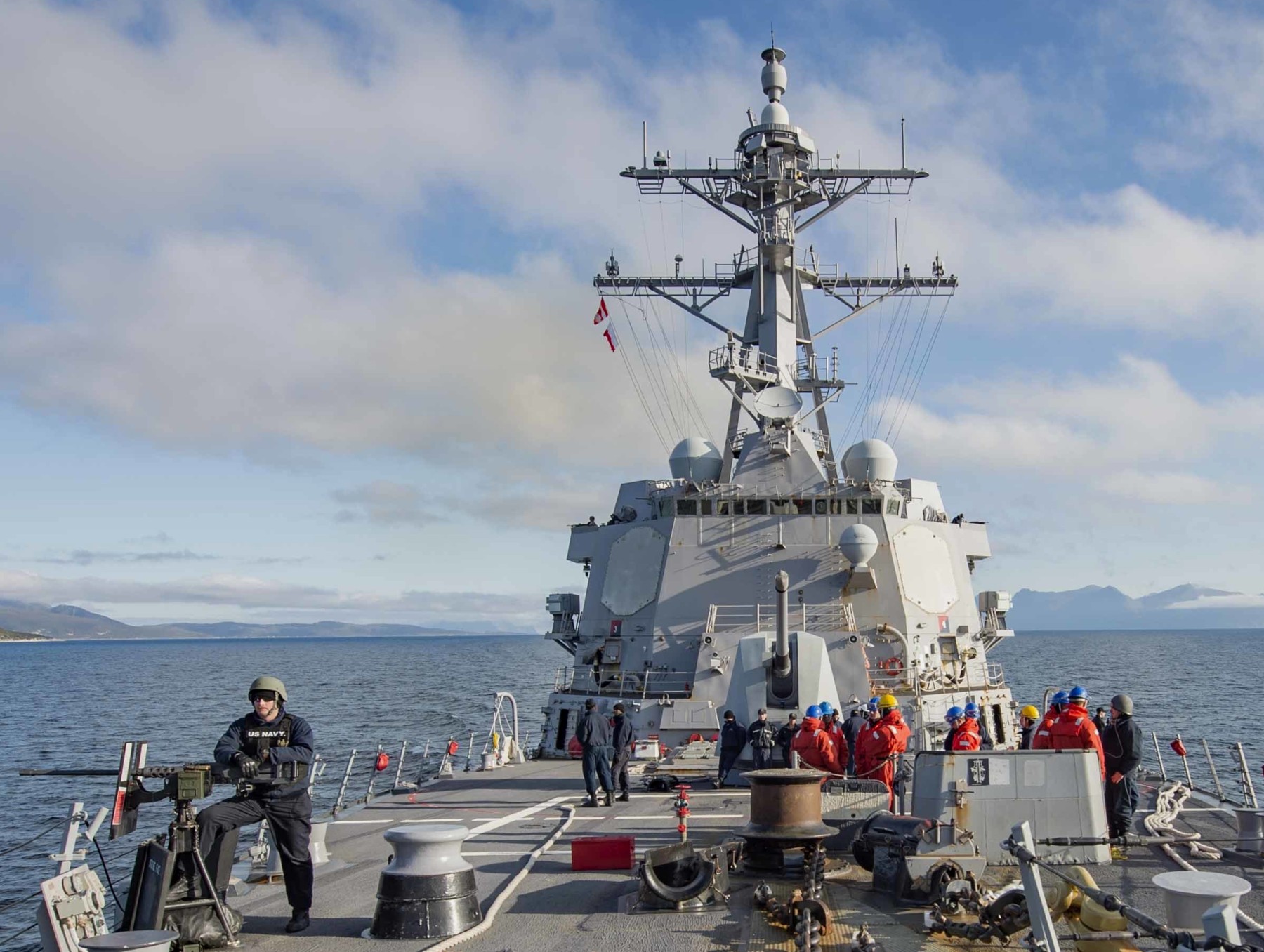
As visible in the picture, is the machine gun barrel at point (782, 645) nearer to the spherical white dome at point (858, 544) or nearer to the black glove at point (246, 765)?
the spherical white dome at point (858, 544)

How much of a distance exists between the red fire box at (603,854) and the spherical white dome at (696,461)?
517 inches

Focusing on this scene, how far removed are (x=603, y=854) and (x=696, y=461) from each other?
13.5 meters

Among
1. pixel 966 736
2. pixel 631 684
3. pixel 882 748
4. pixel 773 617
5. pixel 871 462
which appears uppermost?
pixel 871 462

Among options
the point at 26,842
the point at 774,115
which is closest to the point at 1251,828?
the point at 26,842

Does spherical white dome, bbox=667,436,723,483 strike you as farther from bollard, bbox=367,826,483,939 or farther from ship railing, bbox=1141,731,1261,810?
bollard, bbox=367,826,483,939

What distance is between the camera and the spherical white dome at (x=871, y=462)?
20562 mm

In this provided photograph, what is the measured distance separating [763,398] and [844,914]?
47.3 ft

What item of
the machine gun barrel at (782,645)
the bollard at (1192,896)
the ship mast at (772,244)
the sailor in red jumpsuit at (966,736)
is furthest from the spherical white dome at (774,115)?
the bollard at (1192,896)

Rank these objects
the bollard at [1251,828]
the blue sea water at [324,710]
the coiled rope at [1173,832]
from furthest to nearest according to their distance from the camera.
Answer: the blue sea water at [324,710]
the bollard at [1251,828]
the coiled rope at [1173,832]

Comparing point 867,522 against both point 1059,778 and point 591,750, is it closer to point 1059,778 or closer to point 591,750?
point 591,750

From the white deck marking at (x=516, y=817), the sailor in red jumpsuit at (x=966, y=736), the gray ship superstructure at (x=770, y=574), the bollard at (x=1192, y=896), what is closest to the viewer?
the bollard at (x=1192, y=896)

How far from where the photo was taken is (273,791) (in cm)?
634

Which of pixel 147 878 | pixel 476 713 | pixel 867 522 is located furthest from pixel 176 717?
pixel 147 878

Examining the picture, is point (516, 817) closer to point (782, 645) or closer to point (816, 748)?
point (816, 748)
